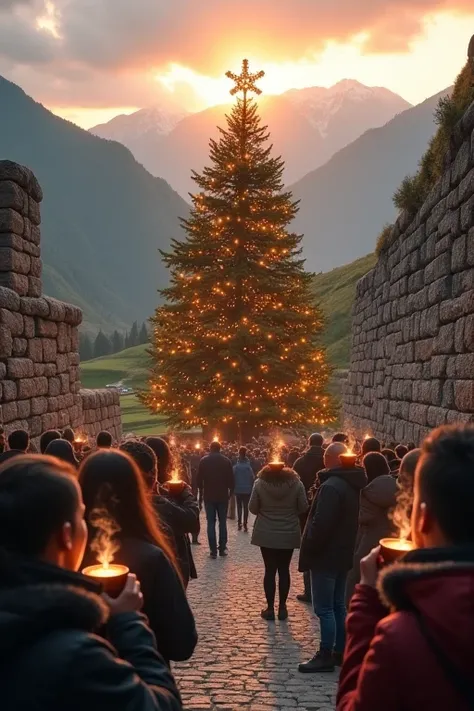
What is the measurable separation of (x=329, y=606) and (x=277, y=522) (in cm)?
133

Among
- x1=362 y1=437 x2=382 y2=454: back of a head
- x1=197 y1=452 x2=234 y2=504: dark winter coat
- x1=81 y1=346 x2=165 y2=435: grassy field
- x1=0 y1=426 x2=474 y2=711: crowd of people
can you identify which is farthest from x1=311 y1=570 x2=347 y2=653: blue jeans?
x1=81 y1=346 x2=165 y2=435: grassy field

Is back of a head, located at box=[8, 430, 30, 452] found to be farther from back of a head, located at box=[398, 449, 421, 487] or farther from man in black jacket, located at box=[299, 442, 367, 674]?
back of a head, located at box=[398, 449, 421, 487]

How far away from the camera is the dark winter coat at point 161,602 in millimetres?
3062

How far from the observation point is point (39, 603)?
170cm

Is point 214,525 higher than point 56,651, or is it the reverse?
point 56,651

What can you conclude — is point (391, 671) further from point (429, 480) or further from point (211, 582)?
point (211, 582)

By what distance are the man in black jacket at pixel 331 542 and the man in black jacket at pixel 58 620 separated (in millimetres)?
4157

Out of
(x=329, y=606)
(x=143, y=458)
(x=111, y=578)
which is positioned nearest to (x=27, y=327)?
(x=329, y=606)

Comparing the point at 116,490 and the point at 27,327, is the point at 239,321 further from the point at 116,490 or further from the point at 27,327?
A: the point at 116,490

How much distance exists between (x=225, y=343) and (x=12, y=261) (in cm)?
1576

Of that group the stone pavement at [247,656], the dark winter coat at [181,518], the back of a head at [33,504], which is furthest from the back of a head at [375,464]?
the back of a head at [33,504]

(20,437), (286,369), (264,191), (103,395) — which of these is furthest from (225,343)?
(20,437)

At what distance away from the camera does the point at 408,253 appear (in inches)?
495

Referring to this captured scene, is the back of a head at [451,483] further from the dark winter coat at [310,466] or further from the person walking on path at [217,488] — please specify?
the person walking on path at [217,488]
